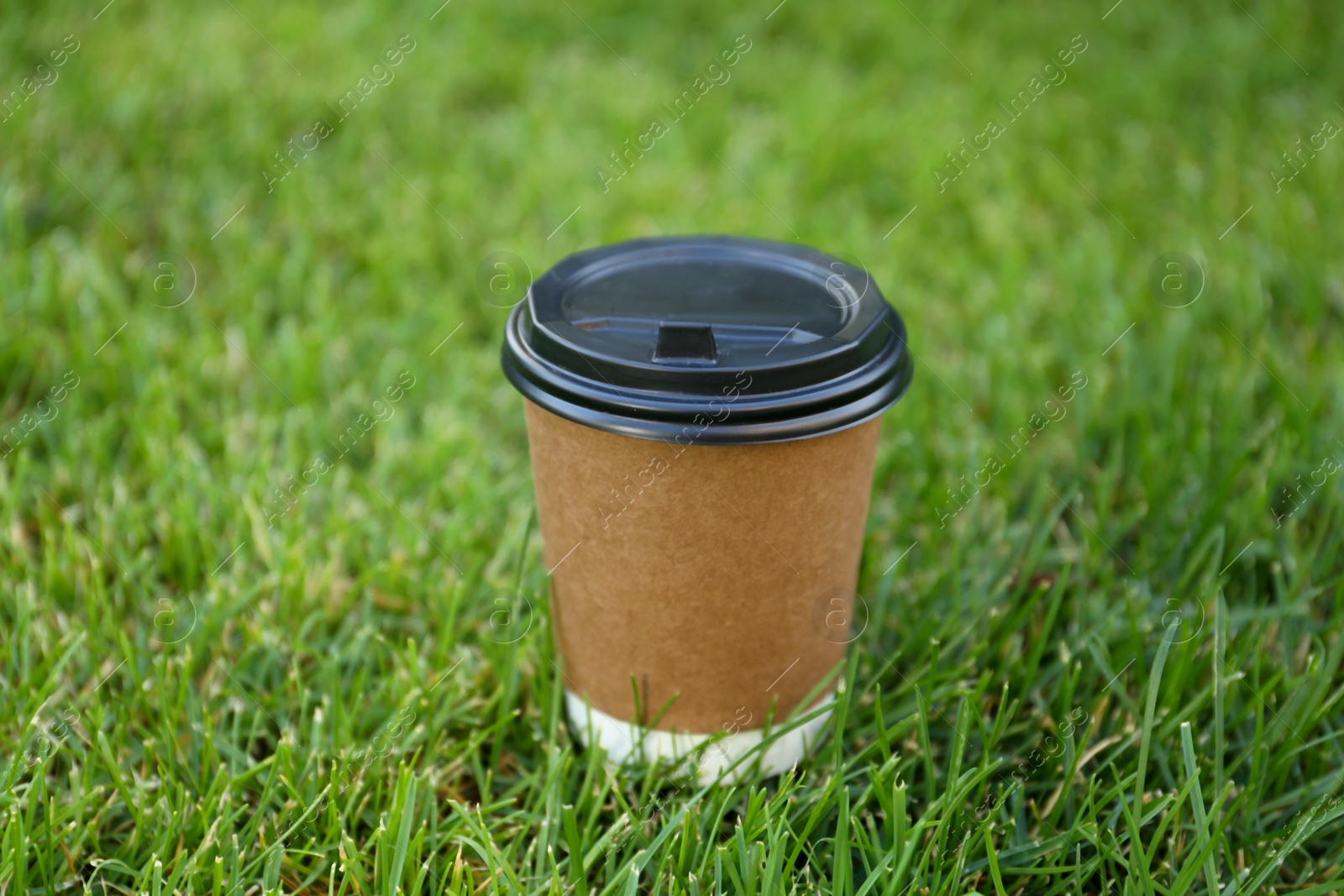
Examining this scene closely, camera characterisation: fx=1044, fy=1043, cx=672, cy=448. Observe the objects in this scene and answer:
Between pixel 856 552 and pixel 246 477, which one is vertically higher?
pixel 246 477

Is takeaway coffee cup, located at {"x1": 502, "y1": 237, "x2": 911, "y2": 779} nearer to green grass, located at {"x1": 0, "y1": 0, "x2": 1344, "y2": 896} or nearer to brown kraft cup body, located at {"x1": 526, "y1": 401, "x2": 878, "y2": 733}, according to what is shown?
brown kraft cup body, located at {"x1": 526, "y1": 401, "x2": 878, "y2": 733}

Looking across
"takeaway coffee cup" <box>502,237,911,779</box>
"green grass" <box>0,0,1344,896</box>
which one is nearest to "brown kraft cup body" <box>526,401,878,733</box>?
"takeaway coffee cup" <box>502,237,911,779</box>

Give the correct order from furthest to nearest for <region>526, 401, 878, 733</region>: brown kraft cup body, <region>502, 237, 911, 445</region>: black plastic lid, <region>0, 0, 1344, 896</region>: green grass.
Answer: <region>0, 0, 1344, 896</region>: green grass
<region>526, 401, 878, 733</region>: brown kraft cup body
<region>502, 237, 911, 445</region>: black plastic lid

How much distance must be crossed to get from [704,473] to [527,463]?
1.25 meters

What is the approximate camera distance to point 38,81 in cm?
380

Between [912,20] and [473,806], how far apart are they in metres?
4.52

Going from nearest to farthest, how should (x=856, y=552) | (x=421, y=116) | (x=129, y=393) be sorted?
1. (x=856, y=552)
2. (x=129, y=393)
3. (x=421, y=116)

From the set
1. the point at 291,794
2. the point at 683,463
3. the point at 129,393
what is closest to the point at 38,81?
the point at 129,393

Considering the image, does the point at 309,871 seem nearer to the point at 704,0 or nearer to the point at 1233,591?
the point at 1233,591

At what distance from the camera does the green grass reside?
5.50 ft

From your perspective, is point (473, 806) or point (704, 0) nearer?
point (473, 806)

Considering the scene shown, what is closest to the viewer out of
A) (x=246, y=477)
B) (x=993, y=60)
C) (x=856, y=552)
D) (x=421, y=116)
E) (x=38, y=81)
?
A: (x=856, y=552)

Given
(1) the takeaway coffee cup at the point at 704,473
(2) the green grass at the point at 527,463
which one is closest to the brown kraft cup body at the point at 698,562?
(1) the takeaway coffee cup at the point at 704,473

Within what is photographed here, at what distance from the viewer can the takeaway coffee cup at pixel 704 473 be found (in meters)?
1.43
